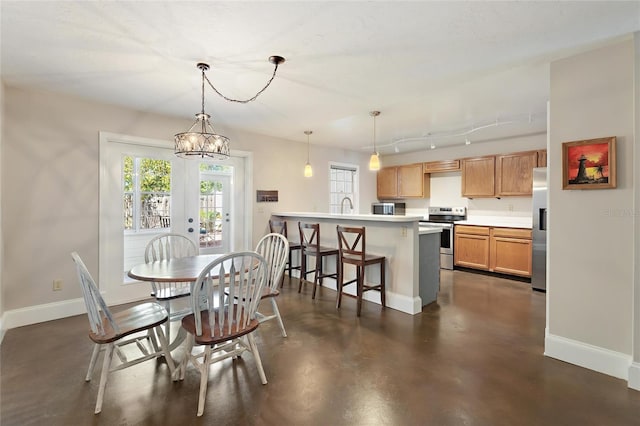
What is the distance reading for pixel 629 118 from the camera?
2.18m

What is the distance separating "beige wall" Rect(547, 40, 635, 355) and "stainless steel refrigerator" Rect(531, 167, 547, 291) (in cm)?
218

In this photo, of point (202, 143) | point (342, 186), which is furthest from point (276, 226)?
point (202, 143)

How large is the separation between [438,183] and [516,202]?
4.96 ft

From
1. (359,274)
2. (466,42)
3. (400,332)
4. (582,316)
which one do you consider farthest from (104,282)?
(582,316)

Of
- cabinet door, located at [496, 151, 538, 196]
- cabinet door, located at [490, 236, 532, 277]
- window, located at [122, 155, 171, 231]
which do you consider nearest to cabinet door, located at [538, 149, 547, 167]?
cabinet door, located at [496, 151, 538, 196]

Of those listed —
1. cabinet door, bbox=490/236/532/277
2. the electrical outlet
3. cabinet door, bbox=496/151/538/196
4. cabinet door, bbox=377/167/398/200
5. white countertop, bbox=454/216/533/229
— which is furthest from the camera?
cabinet door, bbox=377/167/398/200

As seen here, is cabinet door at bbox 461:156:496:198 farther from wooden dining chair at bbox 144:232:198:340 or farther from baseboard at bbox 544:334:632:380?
wooden dining chair at bbox 144:232:198:340

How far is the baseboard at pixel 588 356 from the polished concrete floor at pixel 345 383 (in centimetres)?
7

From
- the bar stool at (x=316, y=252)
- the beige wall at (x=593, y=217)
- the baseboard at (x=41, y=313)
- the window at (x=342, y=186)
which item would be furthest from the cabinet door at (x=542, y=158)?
the baseboard at (x=41, y=313)

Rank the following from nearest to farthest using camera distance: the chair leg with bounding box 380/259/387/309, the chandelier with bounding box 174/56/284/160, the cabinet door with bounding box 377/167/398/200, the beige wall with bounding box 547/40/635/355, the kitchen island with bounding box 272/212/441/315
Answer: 1. the beige wall with bounding box 547/40/635/355
2. the chandelier with bounding box 174/56/284/160
3. the kitchen island with bounding box 272/212/441/315
4. the chair leg with bounding box 380/259/387/309
5. the cabinet door with bounding box 377/167/398/200

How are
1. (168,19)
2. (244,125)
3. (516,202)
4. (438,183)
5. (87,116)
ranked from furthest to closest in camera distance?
(438,183) → (516,202) → (244,125) → (87,116) → (168,19)

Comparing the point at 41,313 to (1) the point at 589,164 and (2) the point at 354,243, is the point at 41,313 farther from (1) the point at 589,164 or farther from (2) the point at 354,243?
(1) the point at 589,164

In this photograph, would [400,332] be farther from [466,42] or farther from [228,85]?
[228,85]

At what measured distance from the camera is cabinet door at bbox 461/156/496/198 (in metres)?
5.51
